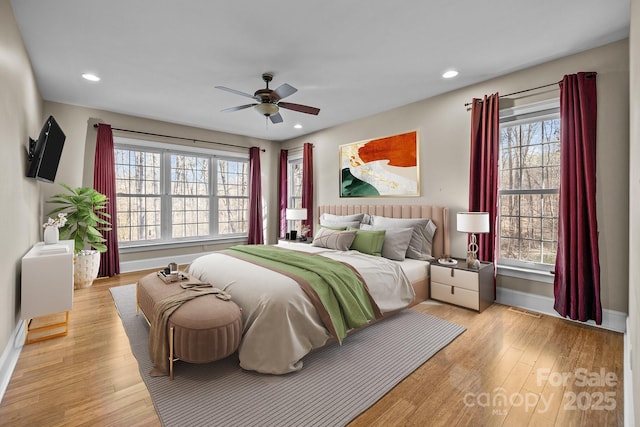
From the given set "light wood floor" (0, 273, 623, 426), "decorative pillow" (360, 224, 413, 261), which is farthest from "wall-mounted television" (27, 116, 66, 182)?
"decorative pillow" (360, 224, 413, 261)

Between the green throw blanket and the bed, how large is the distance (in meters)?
0.03

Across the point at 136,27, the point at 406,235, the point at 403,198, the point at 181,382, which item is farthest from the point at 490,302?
the point at 136,27

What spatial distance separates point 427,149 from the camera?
13.7ft

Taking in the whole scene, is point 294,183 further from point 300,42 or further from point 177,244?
point 300,42

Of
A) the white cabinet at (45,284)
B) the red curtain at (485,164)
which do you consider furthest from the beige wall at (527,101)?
the white cabinet at (45,284)

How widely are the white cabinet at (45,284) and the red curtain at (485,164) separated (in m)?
4.31

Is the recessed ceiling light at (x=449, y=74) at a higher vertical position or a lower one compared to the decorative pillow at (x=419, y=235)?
higher

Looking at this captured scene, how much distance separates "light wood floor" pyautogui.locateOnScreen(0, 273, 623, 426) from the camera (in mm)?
1697

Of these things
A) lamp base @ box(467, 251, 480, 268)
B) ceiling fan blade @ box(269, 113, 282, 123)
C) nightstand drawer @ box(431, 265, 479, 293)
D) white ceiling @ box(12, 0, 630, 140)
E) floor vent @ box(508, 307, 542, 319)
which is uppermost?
white ceiling @ box(12, 0, 630, 140)

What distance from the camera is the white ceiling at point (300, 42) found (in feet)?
7.39

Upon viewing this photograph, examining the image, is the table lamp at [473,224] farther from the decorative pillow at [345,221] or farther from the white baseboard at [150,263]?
the white baseboard at [150,263]

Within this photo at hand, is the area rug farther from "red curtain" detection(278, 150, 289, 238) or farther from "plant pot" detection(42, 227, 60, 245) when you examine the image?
"red curtain" detection(278, 150, 289, 238)

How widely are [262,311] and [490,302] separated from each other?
8.96 ft

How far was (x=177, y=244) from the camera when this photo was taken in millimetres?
5574
